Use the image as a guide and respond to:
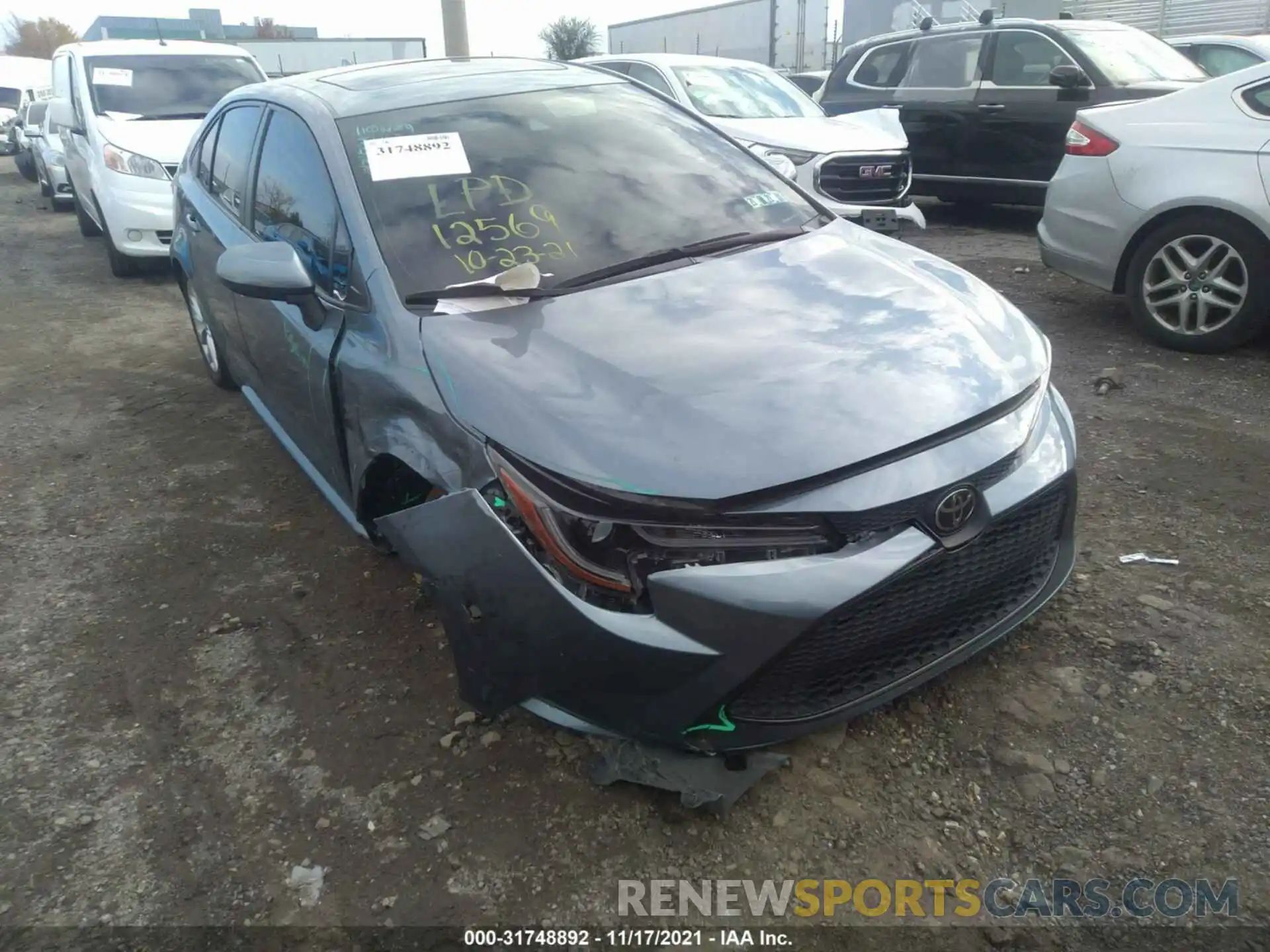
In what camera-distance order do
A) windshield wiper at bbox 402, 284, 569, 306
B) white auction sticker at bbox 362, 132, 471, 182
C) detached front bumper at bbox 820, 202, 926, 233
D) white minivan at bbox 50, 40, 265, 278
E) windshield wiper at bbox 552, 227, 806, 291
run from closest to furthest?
windshield wiper at bbox 402, 284, 569, 306 → windshield wiper at bbox 552, 227, 806, 291 → white auction sticker at bbox 362, 132, 471, 182 → detached front bumper at bbox 820, 202, 926, 233 → white minivan at bbox 50, 40, 265, 278

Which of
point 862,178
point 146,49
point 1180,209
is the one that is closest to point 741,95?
point 862,178

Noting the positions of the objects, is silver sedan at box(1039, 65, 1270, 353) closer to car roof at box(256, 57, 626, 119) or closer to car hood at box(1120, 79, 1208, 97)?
car hood at box(1120, 79, 1208, 97)

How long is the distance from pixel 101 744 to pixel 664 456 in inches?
71.9

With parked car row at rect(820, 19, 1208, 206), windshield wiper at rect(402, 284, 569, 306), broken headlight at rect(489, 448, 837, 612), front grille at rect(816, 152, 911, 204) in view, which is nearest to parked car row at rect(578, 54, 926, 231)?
front grille at rect(816, 152, 911, 204)

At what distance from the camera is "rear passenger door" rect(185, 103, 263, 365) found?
383 centimetres

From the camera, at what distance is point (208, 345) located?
5246mm

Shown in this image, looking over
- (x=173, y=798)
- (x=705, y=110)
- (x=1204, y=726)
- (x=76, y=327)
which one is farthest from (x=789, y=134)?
(x=173, y=798)

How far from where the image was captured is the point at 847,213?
7.14 meters

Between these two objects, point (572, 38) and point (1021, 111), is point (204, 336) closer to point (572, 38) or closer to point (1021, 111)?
point (1021, 111)

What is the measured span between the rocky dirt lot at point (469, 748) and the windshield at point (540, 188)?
1.20 meters

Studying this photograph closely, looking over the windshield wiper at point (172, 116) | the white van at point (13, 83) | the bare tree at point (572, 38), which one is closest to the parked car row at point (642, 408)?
the windshield wiper at point (172, 116)

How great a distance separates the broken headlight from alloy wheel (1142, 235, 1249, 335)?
153 inches

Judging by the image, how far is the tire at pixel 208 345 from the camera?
195 inches

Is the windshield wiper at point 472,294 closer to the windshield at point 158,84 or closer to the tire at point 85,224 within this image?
the windshield at point 158,84
